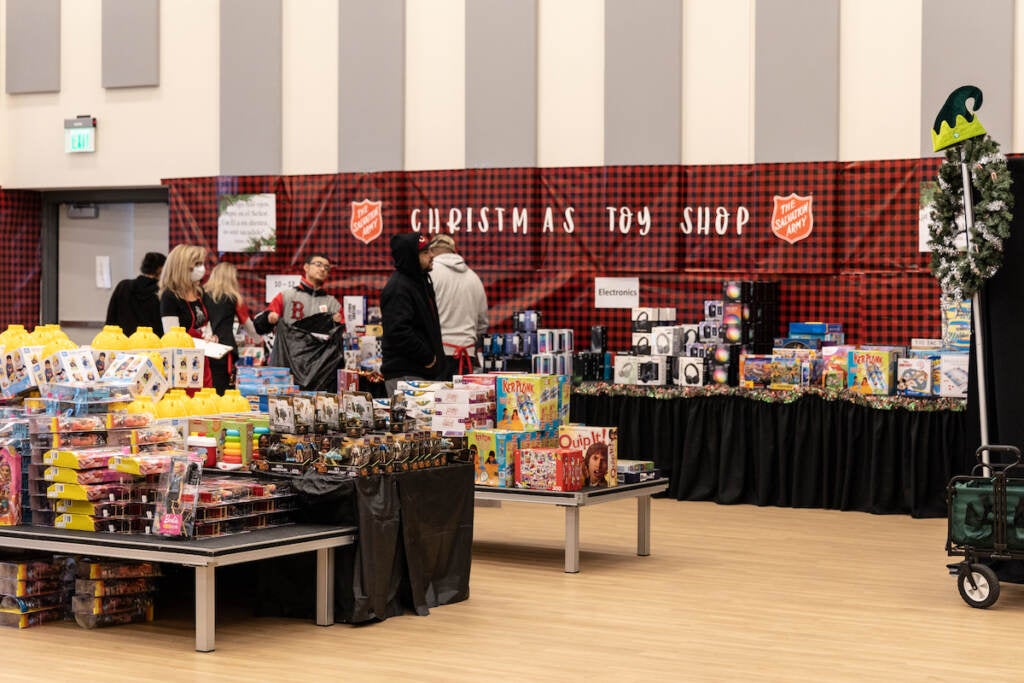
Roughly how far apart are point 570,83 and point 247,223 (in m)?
3.16

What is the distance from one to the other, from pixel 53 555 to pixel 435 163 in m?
6.51

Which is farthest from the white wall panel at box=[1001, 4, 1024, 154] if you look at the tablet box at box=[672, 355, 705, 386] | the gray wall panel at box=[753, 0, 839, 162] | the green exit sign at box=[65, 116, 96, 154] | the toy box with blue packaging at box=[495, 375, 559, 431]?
the green exit sign at box=[65, 116, 96, 154]

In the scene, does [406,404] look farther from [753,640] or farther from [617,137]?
[617,137]

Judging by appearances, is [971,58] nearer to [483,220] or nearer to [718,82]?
[718,82]

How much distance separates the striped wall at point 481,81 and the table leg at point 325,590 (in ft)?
19.7

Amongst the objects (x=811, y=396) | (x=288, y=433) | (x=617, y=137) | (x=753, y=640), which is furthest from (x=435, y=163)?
(x=753, y=640)

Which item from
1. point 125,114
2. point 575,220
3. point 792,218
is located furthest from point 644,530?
point 125,114

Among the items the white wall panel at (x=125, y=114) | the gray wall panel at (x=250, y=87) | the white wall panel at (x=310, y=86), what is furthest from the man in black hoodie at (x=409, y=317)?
the white wall panel at (x=125, y=114)

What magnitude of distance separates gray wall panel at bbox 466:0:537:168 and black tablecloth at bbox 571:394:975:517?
239cm

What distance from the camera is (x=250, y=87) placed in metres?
13.0

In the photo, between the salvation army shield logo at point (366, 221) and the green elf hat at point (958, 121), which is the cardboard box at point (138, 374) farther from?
the salvation army shield logo at point (366, 221)

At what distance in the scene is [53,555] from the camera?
646 centimetres

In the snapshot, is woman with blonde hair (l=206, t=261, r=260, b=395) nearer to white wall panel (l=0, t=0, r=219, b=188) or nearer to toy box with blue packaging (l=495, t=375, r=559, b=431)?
white wall panel (l=0, t=0, r=219, b=188)

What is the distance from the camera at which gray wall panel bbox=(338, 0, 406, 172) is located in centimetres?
1243
